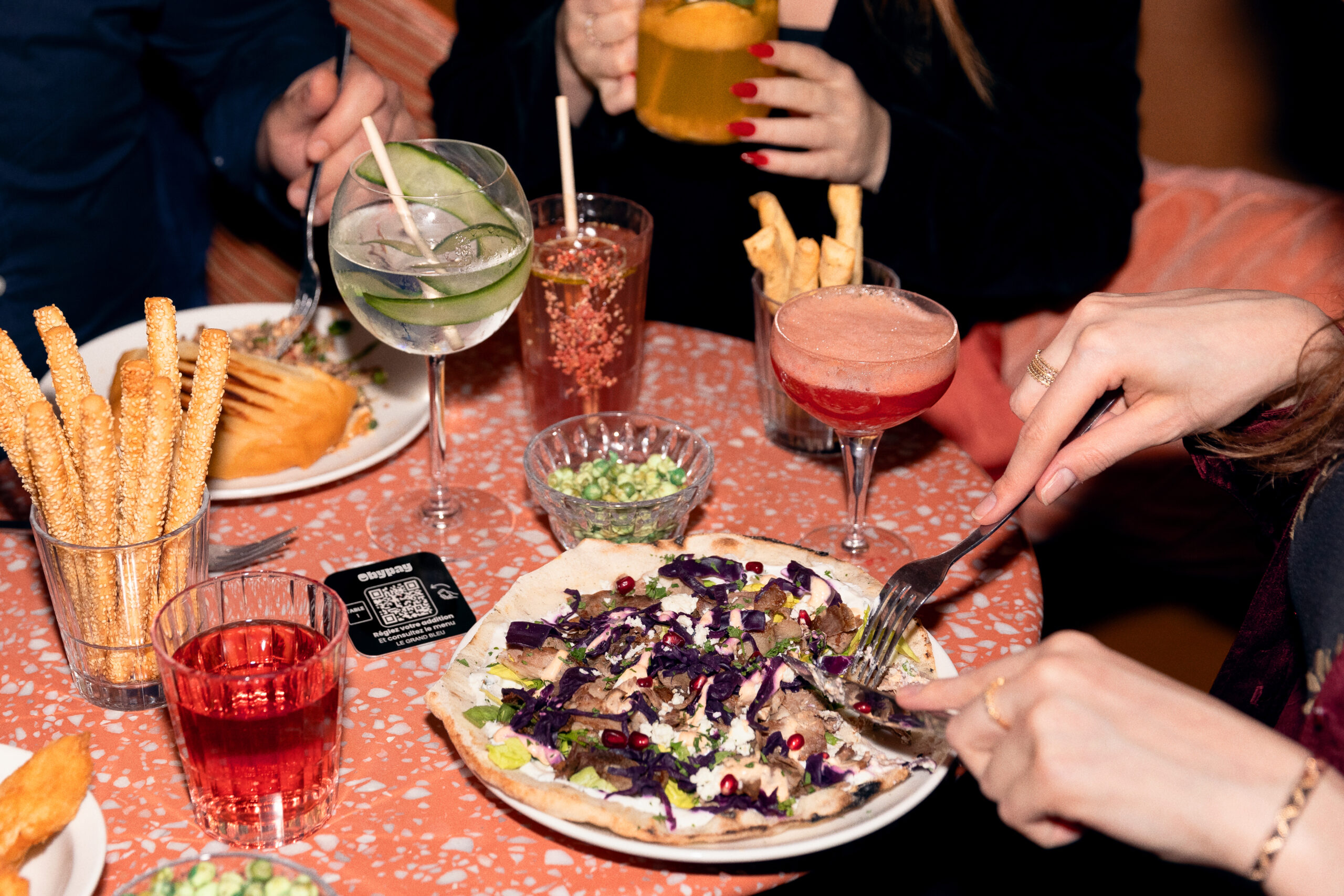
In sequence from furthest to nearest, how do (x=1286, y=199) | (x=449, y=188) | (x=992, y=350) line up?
(x=992, y=350), (x=1286, y=199), (x=449, y=188)

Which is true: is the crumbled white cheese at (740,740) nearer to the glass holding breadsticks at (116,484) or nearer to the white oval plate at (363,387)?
the glass holding breadsticks at (116,484)

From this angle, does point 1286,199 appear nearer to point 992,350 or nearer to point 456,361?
point 992,350

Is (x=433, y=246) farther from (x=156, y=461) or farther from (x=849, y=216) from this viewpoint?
(x=849, y=216)

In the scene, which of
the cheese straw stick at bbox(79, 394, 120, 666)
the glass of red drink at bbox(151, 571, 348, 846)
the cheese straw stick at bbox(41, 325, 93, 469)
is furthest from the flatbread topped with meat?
the cheese straw stick at bbox(41, 325, 93, 469)

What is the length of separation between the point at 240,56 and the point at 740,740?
1983 mm

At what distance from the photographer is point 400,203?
1375mm

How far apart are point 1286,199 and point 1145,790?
1.77 meters

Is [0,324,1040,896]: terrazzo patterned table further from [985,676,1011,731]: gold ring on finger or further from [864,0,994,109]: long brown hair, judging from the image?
[864,0,994,109]: long brown hair

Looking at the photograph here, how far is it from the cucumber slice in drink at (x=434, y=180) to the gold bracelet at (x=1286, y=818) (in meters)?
1.04

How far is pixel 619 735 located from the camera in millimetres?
1161

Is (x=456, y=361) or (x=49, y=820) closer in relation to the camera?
(x=49, y=820)

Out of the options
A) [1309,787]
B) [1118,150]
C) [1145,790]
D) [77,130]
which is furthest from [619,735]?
[77,130]

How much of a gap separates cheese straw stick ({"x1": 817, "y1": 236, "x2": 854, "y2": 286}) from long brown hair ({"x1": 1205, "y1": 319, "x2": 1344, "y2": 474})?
579 mm

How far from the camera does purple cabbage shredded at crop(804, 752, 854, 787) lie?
112 cm
